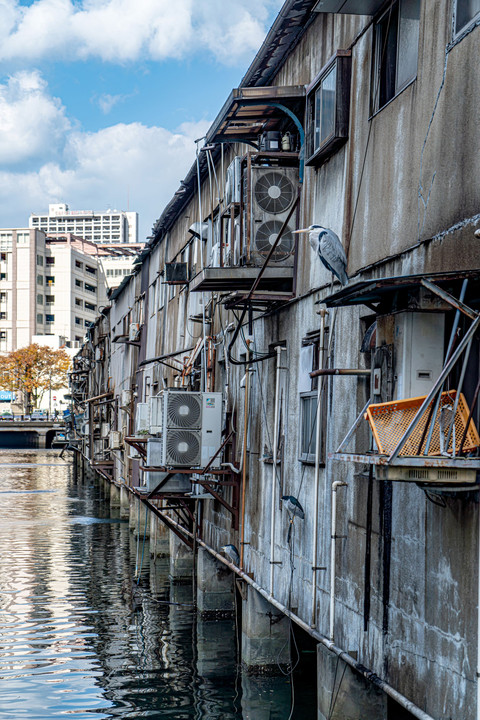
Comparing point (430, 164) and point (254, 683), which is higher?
Result: point (430, 164)

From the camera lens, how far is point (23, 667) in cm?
1575

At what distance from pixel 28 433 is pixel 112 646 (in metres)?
91.1

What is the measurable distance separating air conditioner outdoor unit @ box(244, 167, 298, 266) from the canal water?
20.9 ft

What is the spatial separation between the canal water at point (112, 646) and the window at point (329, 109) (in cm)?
763

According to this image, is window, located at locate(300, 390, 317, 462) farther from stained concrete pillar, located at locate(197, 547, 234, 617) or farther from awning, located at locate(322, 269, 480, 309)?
stained concrete pillar, located at locate(197, 547, 234, 617)

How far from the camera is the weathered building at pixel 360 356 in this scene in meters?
7.16

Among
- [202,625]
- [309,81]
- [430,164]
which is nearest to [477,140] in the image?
[430,164]

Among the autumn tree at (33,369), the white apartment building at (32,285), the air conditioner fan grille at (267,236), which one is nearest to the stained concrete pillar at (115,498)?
the air conditioner fan grille at (267,236)

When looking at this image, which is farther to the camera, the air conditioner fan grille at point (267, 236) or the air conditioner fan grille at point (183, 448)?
the air conditioner fan grille at point (183, 448)

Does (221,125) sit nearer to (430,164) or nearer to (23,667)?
(430,164)

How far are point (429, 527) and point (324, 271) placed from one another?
4.44m

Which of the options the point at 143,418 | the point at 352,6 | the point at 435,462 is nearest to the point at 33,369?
the point at 143,418

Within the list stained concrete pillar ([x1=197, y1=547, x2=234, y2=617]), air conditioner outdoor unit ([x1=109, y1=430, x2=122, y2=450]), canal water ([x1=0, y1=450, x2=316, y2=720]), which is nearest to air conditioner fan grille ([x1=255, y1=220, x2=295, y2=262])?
canal water ([x1=0, y1=450, x2=316, y2=720])

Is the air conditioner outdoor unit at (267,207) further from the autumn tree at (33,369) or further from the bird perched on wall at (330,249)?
the autumn tree at (33,369)
